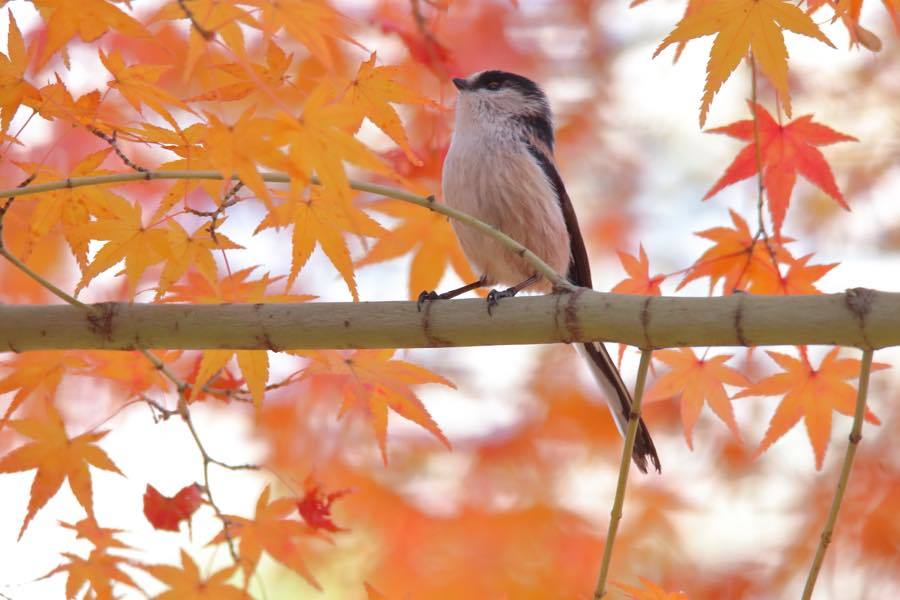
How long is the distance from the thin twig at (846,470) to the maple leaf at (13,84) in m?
1.85

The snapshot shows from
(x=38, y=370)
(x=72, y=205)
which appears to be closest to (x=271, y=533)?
(x=38, y=370)

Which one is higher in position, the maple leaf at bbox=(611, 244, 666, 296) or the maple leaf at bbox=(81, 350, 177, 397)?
the maple leaf at bbox=(611, 244, 666, 296)

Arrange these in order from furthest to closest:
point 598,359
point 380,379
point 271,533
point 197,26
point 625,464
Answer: point 598,359, point 271,533, point 380,379, point 625,464, point 197,26

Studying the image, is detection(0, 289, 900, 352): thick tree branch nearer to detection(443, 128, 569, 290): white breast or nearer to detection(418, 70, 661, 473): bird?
detection(418, 70, 661, 473): bird

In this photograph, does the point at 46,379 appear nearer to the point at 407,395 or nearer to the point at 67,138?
the point at 407,395

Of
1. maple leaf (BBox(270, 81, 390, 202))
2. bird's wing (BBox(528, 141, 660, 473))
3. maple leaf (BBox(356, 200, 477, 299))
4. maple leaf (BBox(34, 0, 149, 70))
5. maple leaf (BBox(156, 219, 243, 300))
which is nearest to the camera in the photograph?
maple leaf (BBox(270, 81, 390, 202))

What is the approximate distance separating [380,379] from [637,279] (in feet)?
2.76

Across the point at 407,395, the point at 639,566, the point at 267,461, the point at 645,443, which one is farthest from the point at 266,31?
the point at 639,566

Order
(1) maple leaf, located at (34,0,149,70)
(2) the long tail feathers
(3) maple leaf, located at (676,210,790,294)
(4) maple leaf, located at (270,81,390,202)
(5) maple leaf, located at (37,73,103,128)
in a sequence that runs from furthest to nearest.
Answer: (2) the long tail feathers, (3) maple leaf, located at (676,210,790,294), (5) maple leaf, located at (37,73,103,128), (1) maple leaf, located at (34,0,149,70), (4) maple leaf, located at (270,81,390,202)

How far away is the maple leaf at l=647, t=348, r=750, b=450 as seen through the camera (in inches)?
108

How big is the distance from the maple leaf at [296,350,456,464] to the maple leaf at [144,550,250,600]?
52cm

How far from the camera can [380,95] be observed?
230 cm

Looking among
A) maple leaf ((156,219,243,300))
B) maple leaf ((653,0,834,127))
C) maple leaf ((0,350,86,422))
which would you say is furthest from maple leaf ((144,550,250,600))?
maple leaf ((653,0,834,127))

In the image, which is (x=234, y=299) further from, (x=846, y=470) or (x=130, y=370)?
(x=846, y=470)
